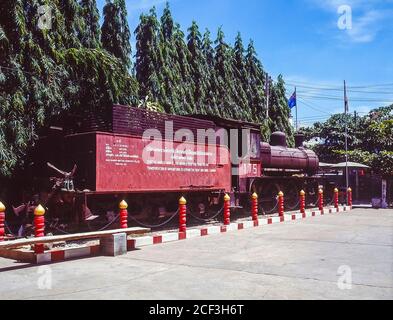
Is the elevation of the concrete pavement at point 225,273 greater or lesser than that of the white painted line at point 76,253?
lesser

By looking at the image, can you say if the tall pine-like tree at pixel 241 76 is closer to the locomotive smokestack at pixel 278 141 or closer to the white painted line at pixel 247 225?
the locomotive smokestack at pixel 278 141

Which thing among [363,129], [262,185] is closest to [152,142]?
[262,185]

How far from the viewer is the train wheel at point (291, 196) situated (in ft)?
62.3

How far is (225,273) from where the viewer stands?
20.4 ft

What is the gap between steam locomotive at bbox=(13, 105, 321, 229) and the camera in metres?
10.3

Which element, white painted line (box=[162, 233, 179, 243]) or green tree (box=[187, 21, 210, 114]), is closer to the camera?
white painted line (box=[162, 233, 179, 243])

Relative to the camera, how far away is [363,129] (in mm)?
34094

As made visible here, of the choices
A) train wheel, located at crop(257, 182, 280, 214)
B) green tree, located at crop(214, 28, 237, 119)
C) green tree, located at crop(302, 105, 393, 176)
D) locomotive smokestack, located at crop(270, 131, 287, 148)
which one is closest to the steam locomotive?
train wheel, located at crop(257, 182, 280, 214)

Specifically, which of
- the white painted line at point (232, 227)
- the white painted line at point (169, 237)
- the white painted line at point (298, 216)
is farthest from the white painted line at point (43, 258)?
the white painted line at point (298, 216)

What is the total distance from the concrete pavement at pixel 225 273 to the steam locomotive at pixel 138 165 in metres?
2.47

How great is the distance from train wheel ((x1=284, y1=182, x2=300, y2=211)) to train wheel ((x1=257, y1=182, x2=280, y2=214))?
1.00 m

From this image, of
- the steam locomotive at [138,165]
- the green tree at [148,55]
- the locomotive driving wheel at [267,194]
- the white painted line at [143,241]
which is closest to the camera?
the white painted line at [143,241]

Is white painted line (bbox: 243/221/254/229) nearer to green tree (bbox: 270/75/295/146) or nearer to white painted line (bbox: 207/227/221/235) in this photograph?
white painted line (bbox: 207/227/221/235)

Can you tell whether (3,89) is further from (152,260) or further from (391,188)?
(391,188)
